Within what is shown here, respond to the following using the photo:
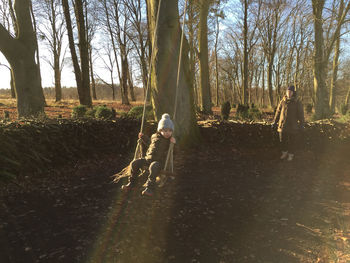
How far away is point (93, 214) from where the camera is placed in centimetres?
316

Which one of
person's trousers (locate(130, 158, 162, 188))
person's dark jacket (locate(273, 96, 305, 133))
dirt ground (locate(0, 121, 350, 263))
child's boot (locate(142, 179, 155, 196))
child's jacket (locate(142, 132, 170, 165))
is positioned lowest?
dirt ground (locate(0, 121, 350, 263))

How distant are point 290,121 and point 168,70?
10.5ft

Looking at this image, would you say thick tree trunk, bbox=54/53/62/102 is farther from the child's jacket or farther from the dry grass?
the child's jacket

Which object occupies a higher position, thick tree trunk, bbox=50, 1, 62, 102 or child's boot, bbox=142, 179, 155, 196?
thick tree trunk, bbox=50, 1, 62, 102

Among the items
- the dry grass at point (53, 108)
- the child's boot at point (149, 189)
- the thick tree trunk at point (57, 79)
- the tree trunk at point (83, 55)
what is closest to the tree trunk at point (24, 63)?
the tree trunk at point (83, 55)

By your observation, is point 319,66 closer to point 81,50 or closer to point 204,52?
point 204,52

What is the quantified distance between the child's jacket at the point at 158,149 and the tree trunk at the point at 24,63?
4849mm

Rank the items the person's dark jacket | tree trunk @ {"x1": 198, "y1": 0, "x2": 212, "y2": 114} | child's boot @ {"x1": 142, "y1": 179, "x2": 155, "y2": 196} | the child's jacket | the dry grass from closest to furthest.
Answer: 1. child's boot @ {"x1": 142, "y1": 179, "x2": 155, "y2": 196}
2. the child's jacket
3. the person's dark jacket
4. tree trunk @ {"x1": 198, "y1": 0, "x2": 212, "y2": 114}
5. the dry grass

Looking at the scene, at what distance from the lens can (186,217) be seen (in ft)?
10.3

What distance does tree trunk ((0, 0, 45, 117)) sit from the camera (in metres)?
6.86

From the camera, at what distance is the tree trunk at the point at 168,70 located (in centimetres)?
595

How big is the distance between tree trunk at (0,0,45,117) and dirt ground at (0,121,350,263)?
11.6ft

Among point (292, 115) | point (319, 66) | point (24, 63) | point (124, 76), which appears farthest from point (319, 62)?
point (124, 76)

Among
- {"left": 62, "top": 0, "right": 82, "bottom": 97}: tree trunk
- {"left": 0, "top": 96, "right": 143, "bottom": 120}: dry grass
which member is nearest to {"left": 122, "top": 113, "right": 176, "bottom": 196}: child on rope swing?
{"left": 0, "top": 96, "right": 143, "bottom": 120}: dry grass
